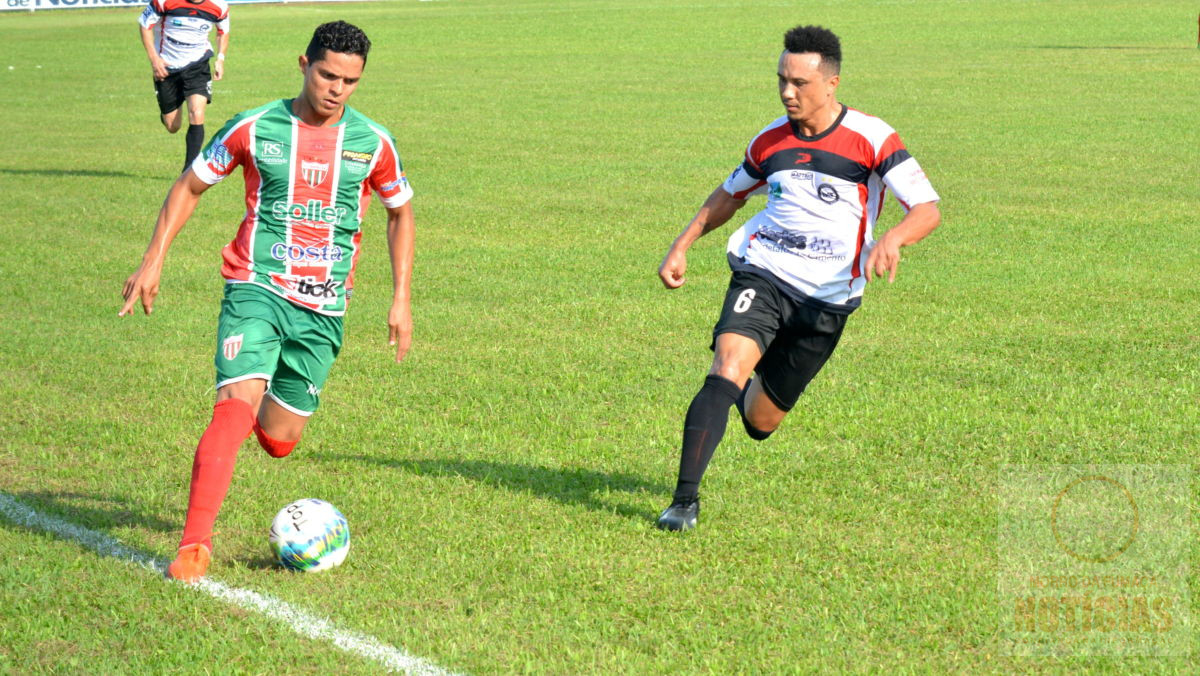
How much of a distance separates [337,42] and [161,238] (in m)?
1.12

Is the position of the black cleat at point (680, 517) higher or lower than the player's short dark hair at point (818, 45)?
lower

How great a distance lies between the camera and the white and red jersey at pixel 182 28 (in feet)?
54.0

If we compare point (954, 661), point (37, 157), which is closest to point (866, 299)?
point (954, 661)

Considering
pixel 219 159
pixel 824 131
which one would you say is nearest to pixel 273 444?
pixel 219 159

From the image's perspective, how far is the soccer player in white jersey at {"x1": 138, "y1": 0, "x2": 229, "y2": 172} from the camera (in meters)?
16.5

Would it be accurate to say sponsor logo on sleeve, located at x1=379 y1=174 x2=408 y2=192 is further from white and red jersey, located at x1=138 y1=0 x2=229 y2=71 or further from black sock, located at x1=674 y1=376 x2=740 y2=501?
white and red jersey, located at x1=138 y1=0 x2=229 y2=71

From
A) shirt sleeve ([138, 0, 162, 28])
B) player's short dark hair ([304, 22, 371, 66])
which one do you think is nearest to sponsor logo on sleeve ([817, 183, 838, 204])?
player's short dark hair ([304, 22, 371, 66])

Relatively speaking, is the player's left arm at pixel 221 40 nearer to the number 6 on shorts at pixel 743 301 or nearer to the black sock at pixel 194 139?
the black sock at pixel 194 139

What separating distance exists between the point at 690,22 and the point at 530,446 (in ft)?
135

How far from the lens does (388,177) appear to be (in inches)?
245

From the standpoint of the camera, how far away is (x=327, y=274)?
6133 millimetres

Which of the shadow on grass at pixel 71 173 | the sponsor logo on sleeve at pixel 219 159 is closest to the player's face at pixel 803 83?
the sponsor logo on sleeve at pixel 219 159

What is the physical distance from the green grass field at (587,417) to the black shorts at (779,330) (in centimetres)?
56

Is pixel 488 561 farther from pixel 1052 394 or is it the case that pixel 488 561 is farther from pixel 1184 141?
pixel 1184 141
